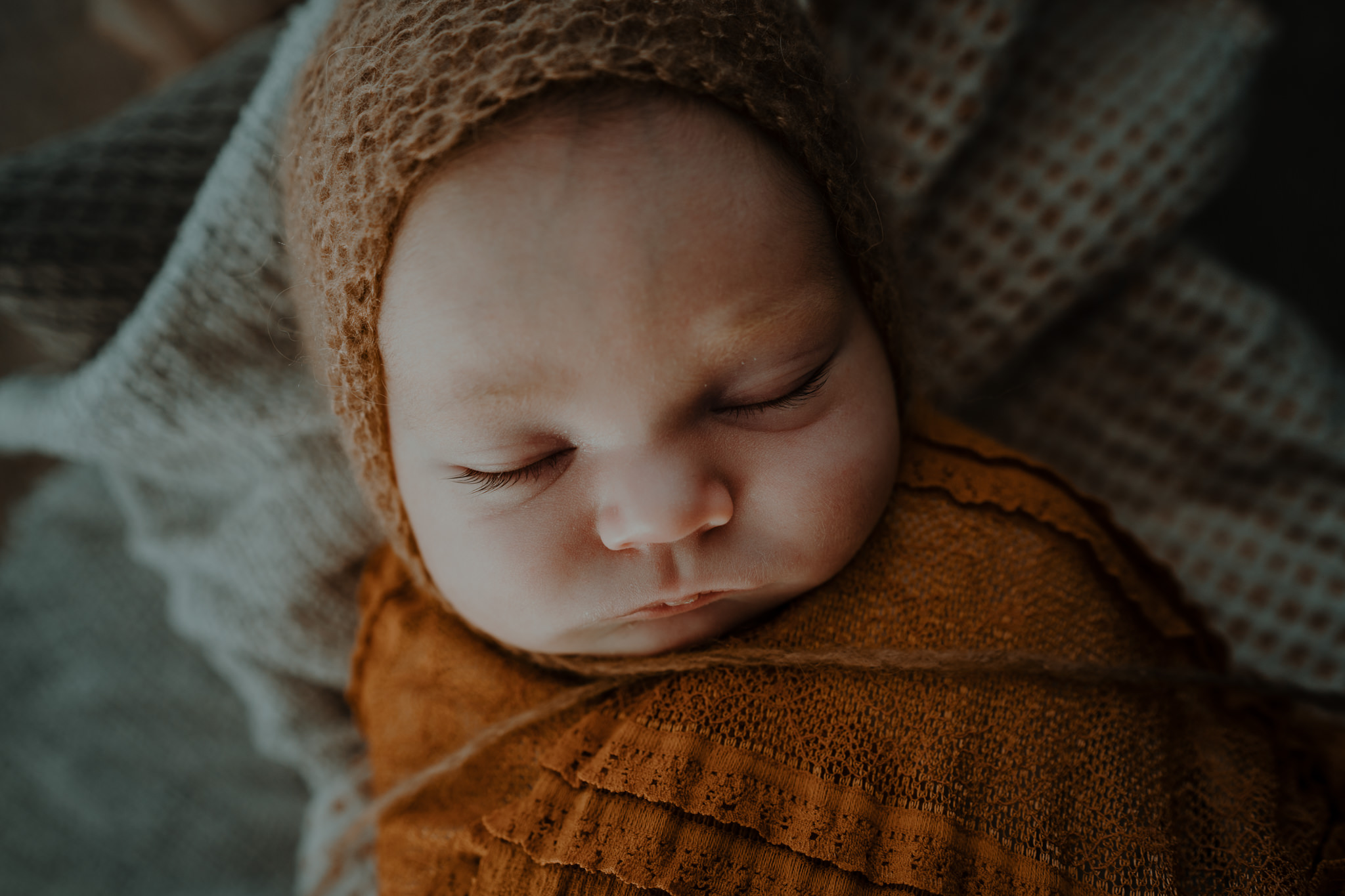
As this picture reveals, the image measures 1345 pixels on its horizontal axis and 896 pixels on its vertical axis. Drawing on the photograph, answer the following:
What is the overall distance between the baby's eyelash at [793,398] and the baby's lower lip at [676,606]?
0.54 feet

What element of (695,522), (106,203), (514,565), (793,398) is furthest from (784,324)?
(106,203)

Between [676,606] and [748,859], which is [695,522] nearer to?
[676,606]

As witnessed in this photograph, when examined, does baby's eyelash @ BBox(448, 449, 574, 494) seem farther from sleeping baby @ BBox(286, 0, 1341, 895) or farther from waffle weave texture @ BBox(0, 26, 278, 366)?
waffle weave texture @ BBox(0, 26, 278, 366)

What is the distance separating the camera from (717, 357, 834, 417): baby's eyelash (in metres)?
0.71

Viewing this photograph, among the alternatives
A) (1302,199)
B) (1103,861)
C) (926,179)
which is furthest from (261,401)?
(1302,199)

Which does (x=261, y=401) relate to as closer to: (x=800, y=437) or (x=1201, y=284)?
(x=800, y=437)

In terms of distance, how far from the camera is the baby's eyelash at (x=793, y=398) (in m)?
0.71

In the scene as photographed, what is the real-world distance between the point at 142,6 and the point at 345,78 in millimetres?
747

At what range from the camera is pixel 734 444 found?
2.31 feet

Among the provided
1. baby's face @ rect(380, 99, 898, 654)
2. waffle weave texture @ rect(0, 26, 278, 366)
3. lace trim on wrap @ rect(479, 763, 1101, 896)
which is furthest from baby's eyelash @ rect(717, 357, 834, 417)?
waffle weave texture @ rect(0, 26, 278, 366)

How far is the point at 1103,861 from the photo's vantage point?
0.73m

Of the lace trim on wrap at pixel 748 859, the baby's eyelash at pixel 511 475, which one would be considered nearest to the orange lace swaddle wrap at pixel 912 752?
the lace trim on wrap at pixel 748 859

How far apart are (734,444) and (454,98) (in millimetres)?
361

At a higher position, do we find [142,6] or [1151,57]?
[142,6]
